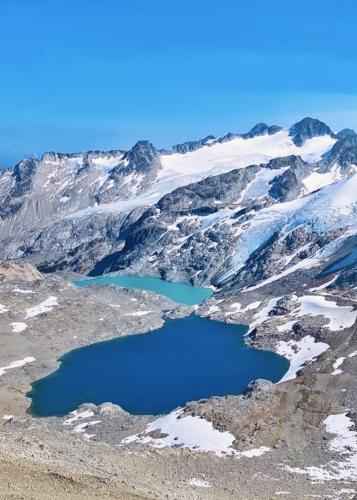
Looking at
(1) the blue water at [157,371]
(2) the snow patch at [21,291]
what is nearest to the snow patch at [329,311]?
(1) the blue water at [157,371]

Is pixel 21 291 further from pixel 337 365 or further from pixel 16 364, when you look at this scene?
pixel 337 365

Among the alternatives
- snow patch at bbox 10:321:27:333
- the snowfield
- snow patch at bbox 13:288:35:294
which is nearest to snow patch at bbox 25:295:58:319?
snow patch at bbox 10:321:27:333

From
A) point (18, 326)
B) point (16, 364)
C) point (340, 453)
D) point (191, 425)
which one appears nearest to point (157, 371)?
point (16, 364)

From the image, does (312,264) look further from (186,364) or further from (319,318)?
(186,364)

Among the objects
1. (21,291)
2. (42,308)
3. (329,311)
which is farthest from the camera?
(21,291)

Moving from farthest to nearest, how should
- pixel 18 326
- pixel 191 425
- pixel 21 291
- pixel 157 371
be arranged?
pixel 21 291 < pixel 18 326 < pixel 157 371 < pixel 191 425

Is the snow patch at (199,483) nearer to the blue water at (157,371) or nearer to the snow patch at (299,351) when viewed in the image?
the blue water at (157,371)

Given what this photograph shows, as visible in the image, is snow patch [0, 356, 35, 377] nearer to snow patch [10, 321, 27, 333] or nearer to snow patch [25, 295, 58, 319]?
snow patch [10, 321, 27, 333]

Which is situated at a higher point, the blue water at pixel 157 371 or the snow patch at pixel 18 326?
the snow patch at pixel 18 326
